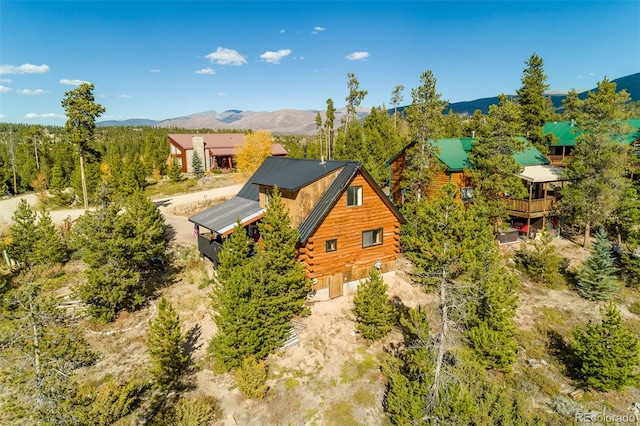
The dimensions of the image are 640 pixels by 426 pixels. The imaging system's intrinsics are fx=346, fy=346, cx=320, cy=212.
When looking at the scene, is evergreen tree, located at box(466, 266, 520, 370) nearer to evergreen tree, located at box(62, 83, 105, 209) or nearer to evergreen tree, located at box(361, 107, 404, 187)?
evergreen tree, located at box(361, 107, 404, 187)

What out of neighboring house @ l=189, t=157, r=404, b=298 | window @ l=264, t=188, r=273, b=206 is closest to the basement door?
neighboring house @ l=189, t=157, r=404, b=298

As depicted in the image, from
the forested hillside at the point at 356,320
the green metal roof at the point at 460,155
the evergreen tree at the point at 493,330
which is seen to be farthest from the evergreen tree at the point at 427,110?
the evergreen tree at the point at 493,330

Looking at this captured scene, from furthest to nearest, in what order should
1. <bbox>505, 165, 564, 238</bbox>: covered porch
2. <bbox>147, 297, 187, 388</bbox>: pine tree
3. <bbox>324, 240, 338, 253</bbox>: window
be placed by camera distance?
<bbox>505, 165, 564, 238</bbox>: covered porch < <bbox>324, 240, 338, 253</bbox>: window < <bbox>147, 297, 187, 388</bbox>: pine tree

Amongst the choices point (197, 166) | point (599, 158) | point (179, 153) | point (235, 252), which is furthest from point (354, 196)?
point (179, 153)

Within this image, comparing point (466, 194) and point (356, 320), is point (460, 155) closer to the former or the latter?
point (466, 194)

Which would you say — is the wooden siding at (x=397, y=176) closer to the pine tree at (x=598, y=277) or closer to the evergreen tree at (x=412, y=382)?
the pine tree at (x=598, y=277)

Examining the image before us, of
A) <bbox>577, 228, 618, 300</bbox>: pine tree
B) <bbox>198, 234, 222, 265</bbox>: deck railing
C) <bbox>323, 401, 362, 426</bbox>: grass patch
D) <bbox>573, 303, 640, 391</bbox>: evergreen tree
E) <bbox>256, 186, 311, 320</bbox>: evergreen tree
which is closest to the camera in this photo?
<bbox>323, 401, 362, 426</bbox>: grass patch

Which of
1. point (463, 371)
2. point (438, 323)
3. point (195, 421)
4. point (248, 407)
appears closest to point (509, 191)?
point (438, 323)
